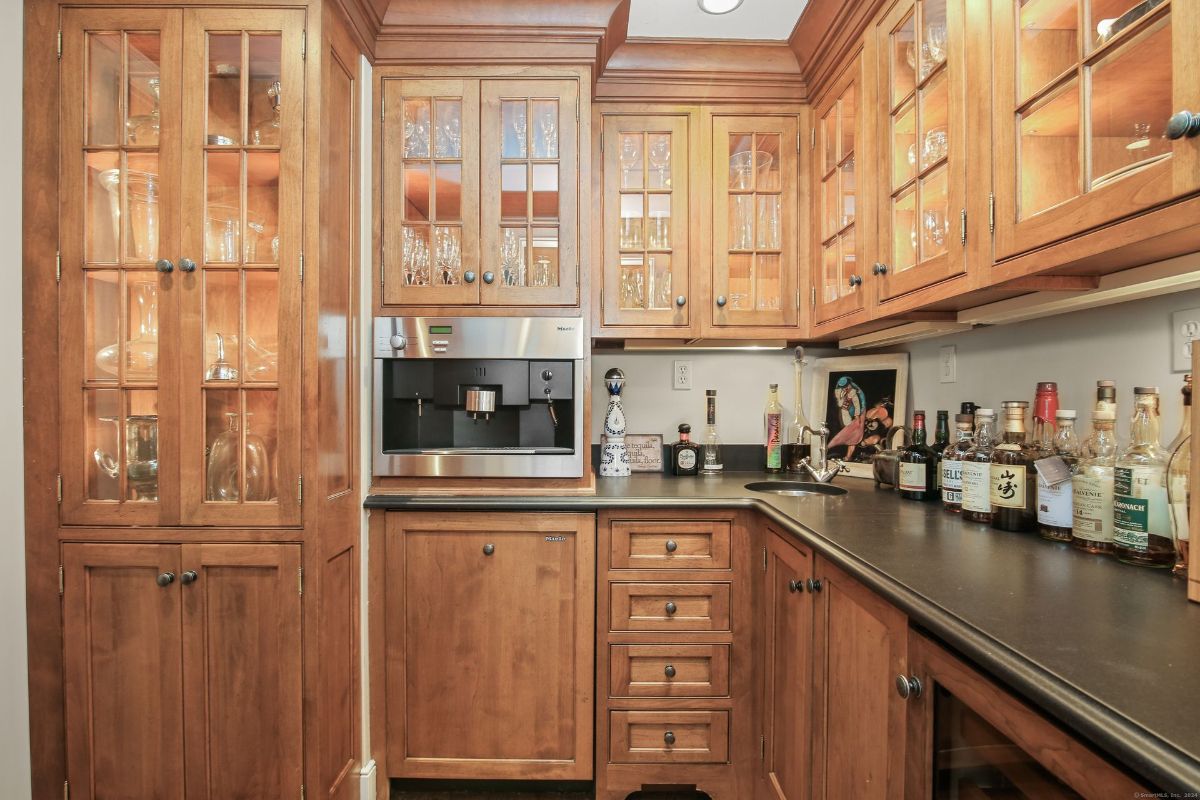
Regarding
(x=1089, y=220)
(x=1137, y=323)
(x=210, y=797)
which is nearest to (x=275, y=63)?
(x=1089, y=220)

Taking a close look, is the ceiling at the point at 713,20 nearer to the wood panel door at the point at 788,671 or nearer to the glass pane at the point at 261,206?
the glass pane at the point at 261,206

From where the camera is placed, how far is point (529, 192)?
6.15 ft

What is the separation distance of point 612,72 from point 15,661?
8.33 feet

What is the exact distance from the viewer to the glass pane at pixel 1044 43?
3.25ft

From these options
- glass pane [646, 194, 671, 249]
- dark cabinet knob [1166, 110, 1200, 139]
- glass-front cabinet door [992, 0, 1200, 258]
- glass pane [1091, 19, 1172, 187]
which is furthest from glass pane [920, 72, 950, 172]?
glass pane [646, 194, 671, 249]

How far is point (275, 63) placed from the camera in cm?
153

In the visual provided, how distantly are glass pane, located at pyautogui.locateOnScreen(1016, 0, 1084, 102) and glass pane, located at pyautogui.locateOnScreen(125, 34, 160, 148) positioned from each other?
6.77 feet

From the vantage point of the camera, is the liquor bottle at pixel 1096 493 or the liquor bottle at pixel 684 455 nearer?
the liquor bottle at pixel 1096 493

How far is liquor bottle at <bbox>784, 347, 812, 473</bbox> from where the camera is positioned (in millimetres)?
2363

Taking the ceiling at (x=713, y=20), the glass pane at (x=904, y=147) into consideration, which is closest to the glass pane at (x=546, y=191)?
the ceiling at (x=713, y=20)

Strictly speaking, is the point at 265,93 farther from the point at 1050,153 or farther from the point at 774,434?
the point at 774,434

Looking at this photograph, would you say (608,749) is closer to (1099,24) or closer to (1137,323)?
(1137,323)

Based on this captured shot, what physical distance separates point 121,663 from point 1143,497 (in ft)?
7.82

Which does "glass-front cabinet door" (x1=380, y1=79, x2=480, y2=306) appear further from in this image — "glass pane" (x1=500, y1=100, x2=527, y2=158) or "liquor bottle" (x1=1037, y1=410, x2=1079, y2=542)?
"liquor bottle" (x1=1037, y1=410, x2=1079, y2=542)
